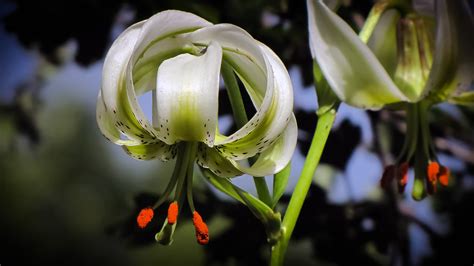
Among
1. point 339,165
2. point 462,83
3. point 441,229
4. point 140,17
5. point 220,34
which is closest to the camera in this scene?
point 220,34

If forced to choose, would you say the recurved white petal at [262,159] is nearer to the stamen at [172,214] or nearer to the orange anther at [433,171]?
the stamen at [172,214]

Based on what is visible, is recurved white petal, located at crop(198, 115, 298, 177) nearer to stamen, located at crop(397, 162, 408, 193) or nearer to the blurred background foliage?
stamen, located at crop(397, 162, 408, 193)

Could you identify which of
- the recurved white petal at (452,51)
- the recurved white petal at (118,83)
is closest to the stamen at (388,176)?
the recurved white petal at (452,51)

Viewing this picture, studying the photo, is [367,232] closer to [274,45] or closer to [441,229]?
[441,229]

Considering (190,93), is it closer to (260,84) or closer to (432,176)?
(260,84)

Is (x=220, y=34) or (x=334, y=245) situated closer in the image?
(x=220, y=34)

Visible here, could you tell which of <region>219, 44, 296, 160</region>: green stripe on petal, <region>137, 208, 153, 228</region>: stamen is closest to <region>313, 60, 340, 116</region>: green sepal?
<region>219, 44, 296, 160</region>: green stripe on petal

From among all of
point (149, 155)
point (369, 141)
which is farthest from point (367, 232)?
point (149, 155)
